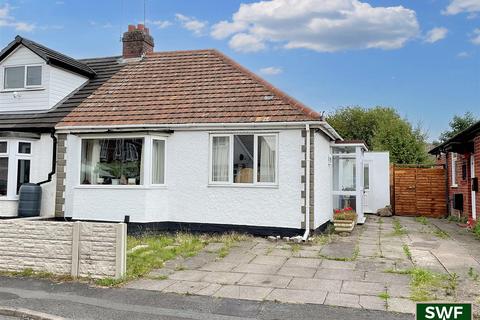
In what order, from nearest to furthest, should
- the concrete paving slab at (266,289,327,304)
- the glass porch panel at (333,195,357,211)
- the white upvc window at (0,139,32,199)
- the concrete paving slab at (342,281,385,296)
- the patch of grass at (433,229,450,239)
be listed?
the concrete paving slab at (266,289,327,304)
the concrete paving slab at (342,281,385,296)
the patch of grass at (433,229,450,239)
the white upvc window at (0,139,32,199)
the glass porch panel at (333,195,357,211)

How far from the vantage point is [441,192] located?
772 inches

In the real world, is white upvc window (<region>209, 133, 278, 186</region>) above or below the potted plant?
above

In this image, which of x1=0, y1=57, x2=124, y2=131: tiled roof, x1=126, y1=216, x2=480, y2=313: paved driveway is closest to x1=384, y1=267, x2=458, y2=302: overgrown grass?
x1=126, y1=216, x2=480, y2=313: paved driveway

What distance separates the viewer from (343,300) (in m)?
6.32

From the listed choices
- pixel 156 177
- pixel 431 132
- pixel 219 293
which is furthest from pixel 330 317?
pixel 431 132

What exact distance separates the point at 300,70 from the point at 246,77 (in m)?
7.04

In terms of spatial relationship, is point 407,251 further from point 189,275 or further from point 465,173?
point 465,173

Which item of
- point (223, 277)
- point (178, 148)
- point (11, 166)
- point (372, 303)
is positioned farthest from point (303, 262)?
point (11, 166)

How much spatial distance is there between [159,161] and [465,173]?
456 inches

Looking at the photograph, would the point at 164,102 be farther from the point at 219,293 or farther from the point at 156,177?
the point at 219,293

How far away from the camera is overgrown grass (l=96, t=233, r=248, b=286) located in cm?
808

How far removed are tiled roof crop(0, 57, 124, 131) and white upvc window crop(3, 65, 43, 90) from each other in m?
1.02

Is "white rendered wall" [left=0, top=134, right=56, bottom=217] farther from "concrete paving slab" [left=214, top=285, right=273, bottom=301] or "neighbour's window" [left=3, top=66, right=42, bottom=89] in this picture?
"concrete paving slab" [left=214, top=285, right=273, bottom=301]

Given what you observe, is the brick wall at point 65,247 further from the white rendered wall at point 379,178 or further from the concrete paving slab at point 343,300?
the white rendered wall at point 379,178
